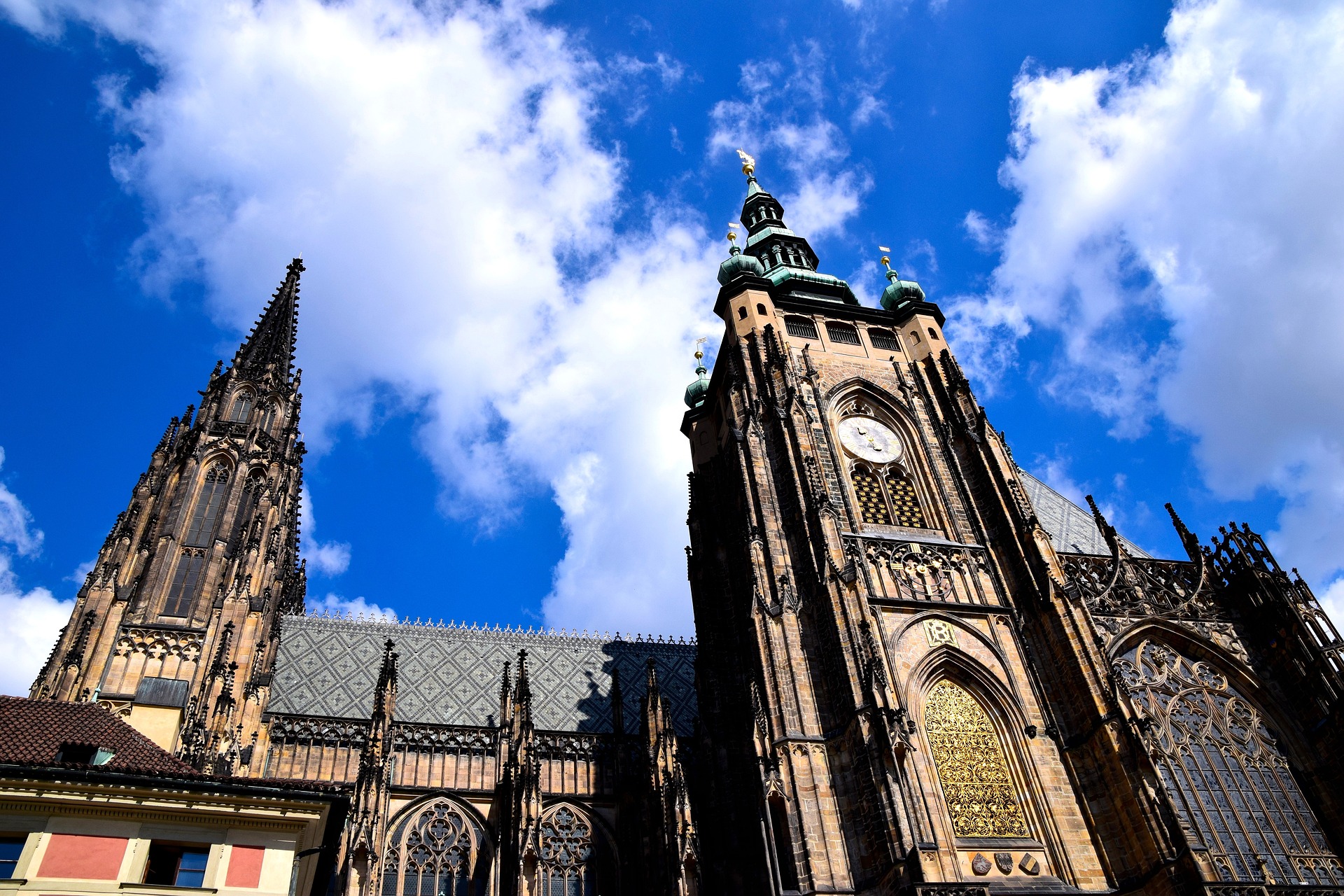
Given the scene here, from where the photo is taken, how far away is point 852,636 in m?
20.8

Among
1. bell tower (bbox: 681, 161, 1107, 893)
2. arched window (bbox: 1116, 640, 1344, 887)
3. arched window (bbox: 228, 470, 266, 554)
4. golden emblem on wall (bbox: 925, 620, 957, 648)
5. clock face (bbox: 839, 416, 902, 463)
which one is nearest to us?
bell tower (bbox: 681, 161, 1107, 893)

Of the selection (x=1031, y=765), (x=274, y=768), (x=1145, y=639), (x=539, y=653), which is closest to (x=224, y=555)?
(x=274, y=768)

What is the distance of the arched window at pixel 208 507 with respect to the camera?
2997cm

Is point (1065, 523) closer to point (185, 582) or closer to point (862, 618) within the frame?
point (862, 618)

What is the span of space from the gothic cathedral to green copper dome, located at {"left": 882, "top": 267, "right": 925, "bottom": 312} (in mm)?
243

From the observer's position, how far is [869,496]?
84.9 ft

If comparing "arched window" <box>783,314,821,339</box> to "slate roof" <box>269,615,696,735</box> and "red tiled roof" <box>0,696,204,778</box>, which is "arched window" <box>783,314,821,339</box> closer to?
"slate roof" <box>269,615,696,735</box>

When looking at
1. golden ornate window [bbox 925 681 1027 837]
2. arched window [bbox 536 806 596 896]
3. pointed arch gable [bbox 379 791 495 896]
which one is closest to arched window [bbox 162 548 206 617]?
pointed arch gable [bbox 379 791 495 896]

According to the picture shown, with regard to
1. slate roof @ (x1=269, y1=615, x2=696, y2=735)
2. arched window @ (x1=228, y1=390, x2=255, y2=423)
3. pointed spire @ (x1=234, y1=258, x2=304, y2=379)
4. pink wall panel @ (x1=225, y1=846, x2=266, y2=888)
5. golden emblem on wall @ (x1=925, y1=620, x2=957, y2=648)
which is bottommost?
pink wall panel @ (x1=225, y1=846, x2=266, y2=888)

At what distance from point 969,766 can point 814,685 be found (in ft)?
12.1

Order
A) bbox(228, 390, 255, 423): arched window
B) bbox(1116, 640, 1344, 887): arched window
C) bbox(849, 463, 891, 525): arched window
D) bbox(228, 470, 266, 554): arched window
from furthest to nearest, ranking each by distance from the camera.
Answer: bbox(228, 390, 255, 423): arched window
bbox(228, 470, 266, 554): arched window
bbox(849, 463, 891, 525): arched window
bbox(1116, 640, 1344, 887): arched window

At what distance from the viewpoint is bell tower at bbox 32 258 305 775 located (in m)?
25.0

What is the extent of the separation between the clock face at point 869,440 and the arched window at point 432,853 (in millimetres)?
14639

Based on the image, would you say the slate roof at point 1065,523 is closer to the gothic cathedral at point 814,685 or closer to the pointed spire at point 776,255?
the gothic cathedral at point 814,685
